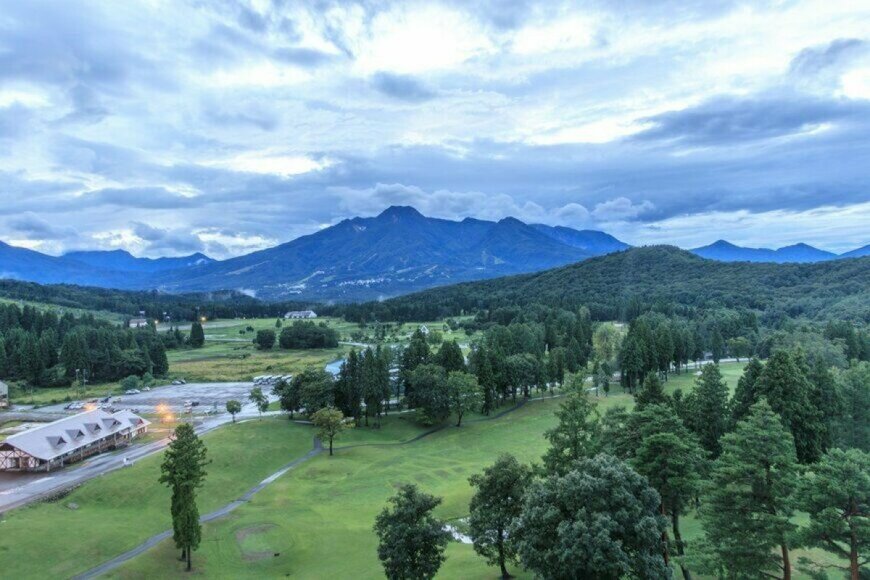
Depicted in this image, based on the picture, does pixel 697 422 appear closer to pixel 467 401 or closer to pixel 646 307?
pixel 467 401

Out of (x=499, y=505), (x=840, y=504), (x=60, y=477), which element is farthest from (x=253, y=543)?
(x=840, y=504)

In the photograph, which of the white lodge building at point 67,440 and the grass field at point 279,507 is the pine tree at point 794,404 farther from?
the white lodge building at point 67,440

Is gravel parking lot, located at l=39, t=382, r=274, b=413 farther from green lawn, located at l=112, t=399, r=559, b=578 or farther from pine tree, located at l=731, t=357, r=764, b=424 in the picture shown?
pine tree, located at l=731, t=357, r=764, b=424

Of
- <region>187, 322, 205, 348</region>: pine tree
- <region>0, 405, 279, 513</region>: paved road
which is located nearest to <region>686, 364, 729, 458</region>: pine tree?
<region>0, 405, 279, 513</region>: paved road

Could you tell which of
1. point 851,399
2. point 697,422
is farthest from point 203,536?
point 851,399

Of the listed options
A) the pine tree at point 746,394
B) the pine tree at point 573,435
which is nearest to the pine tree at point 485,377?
the pine tree at point 746,394

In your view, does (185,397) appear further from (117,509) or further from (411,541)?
(411,541)
